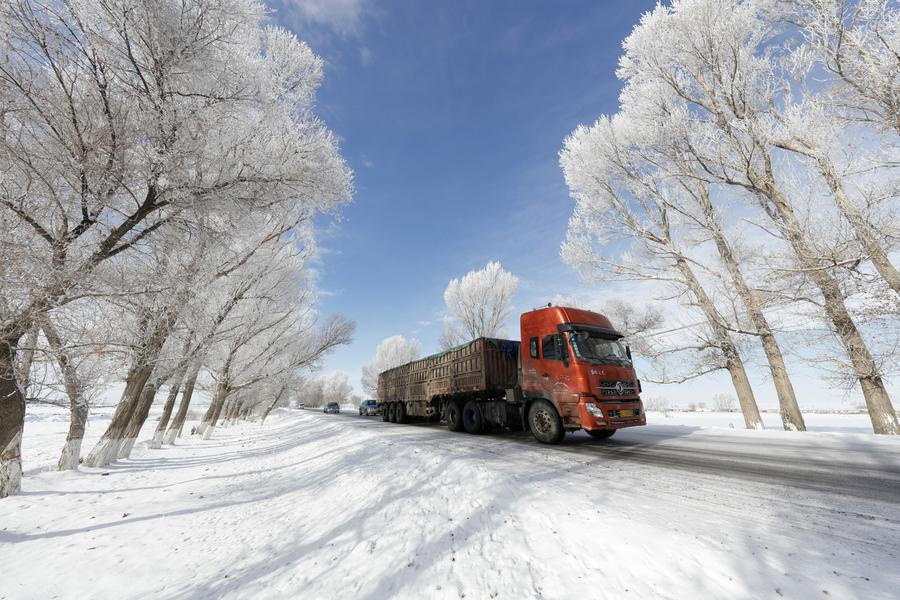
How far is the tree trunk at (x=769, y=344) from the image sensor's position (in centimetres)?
1053

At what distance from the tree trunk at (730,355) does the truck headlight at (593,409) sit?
25.9 feet

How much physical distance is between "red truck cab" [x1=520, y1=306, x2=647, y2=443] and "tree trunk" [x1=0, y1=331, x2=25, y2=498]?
882cm

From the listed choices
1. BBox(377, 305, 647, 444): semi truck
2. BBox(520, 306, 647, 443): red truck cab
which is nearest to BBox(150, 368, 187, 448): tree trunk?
BBox(377, 305, 647, 444): semi truck

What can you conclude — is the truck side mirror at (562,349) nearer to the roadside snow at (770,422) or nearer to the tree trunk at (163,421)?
the roadside snow at (770,422)

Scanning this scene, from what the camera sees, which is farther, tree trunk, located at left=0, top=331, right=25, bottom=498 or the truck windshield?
the truck windshield

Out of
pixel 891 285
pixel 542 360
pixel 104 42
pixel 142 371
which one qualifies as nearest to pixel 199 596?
pixel 104 42

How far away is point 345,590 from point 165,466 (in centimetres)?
1010

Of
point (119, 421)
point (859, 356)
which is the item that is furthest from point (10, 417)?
point (859, 356)

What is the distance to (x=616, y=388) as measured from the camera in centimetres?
769

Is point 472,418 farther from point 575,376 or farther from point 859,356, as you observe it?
point 859,356

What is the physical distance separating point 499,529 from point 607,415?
4942 mm

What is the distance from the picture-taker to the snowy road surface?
7.79 ft

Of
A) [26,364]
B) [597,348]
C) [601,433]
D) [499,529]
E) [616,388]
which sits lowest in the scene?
[499,529]

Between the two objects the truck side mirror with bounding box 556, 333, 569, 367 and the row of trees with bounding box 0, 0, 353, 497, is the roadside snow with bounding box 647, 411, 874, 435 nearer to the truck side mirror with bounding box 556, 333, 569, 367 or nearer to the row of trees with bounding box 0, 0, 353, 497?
the truck side mirror with bounding box 556, 333, 569, 367
